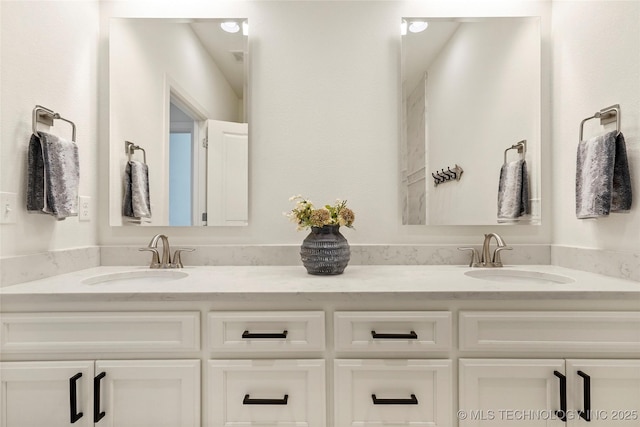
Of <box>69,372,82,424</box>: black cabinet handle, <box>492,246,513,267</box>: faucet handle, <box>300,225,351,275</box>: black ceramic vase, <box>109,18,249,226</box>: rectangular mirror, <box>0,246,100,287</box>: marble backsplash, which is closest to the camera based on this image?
<box>69,372,82,424</box>: black cabinet handle

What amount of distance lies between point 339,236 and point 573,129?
123cm

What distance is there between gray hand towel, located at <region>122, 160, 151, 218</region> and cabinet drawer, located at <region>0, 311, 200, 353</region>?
70 centimetres

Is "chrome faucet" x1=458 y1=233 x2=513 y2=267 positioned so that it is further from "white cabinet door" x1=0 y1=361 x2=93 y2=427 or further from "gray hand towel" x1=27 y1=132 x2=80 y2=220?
"gray hand towel" x1=27 y1=132 x2=80 y2=220

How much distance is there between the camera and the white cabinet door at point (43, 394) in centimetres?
102

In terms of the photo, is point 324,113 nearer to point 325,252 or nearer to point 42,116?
point 325,252

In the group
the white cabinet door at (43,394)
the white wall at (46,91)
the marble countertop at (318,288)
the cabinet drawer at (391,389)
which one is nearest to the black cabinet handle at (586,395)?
the marble countertop at (318,288)

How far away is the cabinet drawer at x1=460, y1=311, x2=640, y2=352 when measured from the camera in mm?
1030

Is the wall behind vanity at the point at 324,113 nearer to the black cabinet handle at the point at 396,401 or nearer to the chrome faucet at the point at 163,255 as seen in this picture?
the chrome faucet at the point at 163,255

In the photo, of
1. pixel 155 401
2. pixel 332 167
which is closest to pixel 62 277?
pixel 155 401

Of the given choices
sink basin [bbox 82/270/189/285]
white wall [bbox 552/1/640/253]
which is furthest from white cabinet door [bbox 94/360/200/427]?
white wall [bbox 552/1/640/253]

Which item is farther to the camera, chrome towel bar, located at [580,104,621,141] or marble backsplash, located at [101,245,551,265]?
marble backsplash, located at [101,245,551,265]

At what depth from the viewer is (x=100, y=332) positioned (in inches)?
40.9

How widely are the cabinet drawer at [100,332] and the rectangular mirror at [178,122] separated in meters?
0.67

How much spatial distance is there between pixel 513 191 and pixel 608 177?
44 cm
